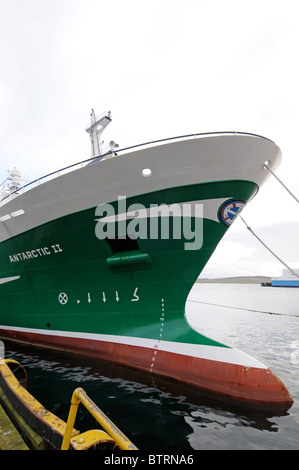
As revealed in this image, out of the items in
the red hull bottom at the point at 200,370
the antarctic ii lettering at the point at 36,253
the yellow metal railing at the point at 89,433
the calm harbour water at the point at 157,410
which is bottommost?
the calm harbour water at the point at 157,410

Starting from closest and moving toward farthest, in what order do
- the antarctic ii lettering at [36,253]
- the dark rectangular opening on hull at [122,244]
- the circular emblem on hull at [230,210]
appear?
the circular emblem on hull at [230,210] < the dark rectangular opening on hull at [122,244] < the antarctic ii lettering at [36,253]

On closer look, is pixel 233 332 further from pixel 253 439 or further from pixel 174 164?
pixel 174 164

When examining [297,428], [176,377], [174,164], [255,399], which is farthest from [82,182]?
[297,428]

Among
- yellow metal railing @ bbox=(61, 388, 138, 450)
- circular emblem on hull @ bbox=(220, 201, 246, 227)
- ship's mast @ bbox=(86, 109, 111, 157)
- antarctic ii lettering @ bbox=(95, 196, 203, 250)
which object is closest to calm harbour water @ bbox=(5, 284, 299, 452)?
yellow metal railing @ bbox=(61, 388, 138, 450)

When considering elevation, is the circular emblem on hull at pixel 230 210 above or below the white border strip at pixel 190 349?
above

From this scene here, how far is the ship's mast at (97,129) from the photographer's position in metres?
10.1

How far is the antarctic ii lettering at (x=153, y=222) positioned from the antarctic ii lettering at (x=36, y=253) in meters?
1.63

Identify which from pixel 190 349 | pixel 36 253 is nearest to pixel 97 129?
pixel 36 253

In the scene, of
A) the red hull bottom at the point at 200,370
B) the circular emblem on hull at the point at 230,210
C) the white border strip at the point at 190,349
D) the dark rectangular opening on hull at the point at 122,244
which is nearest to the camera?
the red hull bottom at the point at 200,370

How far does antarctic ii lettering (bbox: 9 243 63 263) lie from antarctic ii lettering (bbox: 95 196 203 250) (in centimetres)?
163

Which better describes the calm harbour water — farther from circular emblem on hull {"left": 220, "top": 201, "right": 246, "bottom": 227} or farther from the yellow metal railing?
circular emblem on hull {"left": 220, "top": 201, "right": 246, "bottom": 227}

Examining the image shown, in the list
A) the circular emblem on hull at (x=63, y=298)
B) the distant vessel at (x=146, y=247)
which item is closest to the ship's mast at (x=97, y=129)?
the distant vessel at (x=146, y=247)

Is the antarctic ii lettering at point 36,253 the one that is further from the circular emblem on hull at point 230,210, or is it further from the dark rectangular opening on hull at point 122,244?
the circular emblem on hull at point 230,210

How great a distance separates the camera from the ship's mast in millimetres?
10141
